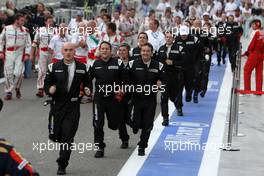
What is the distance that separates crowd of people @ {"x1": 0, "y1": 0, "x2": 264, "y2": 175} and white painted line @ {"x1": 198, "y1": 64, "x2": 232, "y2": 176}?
71cm

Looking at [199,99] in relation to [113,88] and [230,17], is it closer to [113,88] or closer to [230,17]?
[230,17]

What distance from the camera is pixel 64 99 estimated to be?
10.2 metres

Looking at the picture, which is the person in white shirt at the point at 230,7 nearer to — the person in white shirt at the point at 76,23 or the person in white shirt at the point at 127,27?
the person in white shirt at the point at 127,27

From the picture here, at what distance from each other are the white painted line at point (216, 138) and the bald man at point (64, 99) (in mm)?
1897

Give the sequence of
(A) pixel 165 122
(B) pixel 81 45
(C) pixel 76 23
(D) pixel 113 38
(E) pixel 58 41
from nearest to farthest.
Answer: (A) pixel 165 122
(D) pixel 113 38
(E) pixel 58 41
(B) pixel 81 45
(C) pixel 76 23

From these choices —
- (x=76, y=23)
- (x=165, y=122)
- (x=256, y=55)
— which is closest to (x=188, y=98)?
(x=256, y=55)

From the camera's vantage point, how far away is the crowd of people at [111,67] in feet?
33.5

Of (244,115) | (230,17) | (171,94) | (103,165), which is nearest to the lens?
(103,165)

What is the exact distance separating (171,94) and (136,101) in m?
3.46

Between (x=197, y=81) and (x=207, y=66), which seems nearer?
(x=197, y=81)

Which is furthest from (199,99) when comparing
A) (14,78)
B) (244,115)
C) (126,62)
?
(126,62)

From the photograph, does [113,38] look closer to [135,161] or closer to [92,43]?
[92,43]

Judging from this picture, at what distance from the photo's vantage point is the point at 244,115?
1591 cm

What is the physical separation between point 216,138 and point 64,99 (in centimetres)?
386
